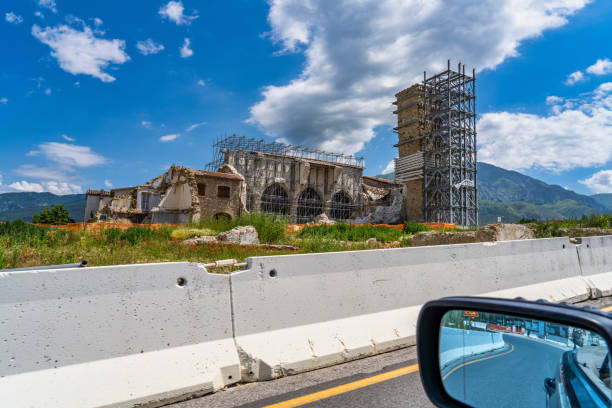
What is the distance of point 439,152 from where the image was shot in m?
51.0

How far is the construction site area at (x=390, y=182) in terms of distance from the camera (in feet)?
141

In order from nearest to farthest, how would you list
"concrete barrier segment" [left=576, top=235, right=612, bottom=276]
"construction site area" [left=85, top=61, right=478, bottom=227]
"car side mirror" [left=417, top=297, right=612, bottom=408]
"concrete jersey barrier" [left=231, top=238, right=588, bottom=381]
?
"car side mirror" [left=417, top=297, right=612, bottom=408]
"concrete jersey barrier" [left=231, top=238, right=588, bottom=381]
"concrete barrier segment" [left=576, top=235, right=612, bottom=276]
"construction site area" [left=85, top=61, right=478, bottom=227]

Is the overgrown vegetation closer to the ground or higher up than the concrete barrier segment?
higher up

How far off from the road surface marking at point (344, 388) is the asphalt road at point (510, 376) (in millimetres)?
2049

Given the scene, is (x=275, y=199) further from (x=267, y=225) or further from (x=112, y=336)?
(x=112, y=336)

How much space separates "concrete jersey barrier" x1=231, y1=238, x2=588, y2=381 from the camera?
4.13 m

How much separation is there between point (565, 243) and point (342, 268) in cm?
632

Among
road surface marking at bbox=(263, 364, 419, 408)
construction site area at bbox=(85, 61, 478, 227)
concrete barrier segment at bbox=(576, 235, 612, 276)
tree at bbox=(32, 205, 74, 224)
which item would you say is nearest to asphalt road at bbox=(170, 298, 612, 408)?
road surface marking at bbox=(263, 364, 419, 408)

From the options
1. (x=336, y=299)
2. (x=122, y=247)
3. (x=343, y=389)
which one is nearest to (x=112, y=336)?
(x=343, y=389)

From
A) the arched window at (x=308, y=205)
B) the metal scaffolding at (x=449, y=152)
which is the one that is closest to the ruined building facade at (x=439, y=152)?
the metal scaffolding at (x=449, y=152)

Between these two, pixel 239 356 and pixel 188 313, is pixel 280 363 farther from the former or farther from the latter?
pixel 188 313

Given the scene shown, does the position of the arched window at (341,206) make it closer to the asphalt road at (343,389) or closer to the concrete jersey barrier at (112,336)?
the asphalt road at (343,389)

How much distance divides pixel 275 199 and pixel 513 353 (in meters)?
44.1

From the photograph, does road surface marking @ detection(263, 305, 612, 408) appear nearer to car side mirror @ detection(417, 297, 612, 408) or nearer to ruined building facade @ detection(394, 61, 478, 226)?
car side mirror @ detection(417, 297, 612, 408)
